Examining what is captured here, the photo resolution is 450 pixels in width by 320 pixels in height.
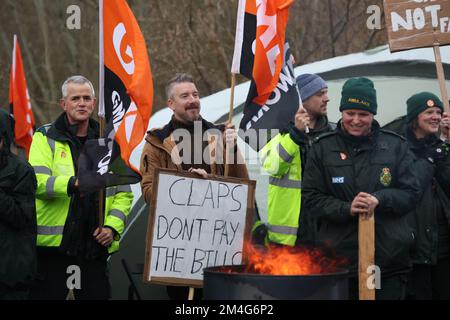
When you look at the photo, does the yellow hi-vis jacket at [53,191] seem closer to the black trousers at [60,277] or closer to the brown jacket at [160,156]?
the black trousers at [60,277]

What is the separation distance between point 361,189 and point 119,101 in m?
1.90

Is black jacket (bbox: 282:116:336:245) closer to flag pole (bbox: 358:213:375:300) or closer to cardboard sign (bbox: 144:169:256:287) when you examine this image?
cardboard sign (bbox: 144:169:256:287)

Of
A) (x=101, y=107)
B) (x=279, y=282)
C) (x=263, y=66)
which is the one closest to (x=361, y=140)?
(x=263, y=66)

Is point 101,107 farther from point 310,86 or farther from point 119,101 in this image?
point 310,86

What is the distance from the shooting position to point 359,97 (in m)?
7.77

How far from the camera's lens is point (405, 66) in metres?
11.4

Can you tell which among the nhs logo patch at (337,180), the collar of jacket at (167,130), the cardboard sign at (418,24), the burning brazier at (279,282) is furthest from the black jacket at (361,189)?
the cardboard sign at (418,24)

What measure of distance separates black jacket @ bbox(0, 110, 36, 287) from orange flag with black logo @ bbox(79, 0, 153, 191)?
0.47 meters

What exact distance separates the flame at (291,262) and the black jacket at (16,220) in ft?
4.98

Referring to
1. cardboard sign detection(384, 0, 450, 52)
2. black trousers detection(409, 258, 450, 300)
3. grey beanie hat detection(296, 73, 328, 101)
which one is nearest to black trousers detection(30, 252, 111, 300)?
grey beanie hat detection(296, 73, 328, 101)

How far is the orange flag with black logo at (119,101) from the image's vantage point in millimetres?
8109
